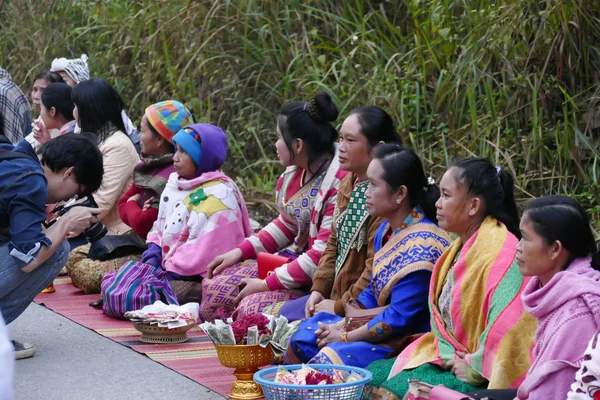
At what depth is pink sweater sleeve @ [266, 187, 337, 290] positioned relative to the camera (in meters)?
5.59

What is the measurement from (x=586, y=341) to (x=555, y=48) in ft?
12.2

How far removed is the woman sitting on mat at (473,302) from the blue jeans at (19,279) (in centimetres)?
198

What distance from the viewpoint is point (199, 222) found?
643cm

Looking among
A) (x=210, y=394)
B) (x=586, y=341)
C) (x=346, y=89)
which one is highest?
(x=346, y=89)

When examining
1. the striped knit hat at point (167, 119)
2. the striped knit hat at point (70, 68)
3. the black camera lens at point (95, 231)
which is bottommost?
the black camera lens at point (95, 231)

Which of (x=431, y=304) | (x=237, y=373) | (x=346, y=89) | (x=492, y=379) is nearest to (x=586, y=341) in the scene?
(x=492, y=379)

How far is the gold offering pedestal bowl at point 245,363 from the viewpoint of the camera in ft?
15.2

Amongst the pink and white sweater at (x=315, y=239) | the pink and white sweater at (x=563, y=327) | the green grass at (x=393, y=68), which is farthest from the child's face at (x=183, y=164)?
the pink and white sweater at (x=563, y=327)

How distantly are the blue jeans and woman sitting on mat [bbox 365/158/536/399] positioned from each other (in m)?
1.98

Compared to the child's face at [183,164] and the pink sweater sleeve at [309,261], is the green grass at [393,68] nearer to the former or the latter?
the pink sweater sleeve at [309,261]

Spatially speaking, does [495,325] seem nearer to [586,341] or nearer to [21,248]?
[586,341]

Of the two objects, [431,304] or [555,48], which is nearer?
[431,304]

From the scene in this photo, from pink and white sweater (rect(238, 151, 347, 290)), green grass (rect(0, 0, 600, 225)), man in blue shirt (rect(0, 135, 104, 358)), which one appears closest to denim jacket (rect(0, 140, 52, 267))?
man in blue shirt (rect(0, 135, 104, 358))

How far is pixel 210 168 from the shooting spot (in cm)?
662
